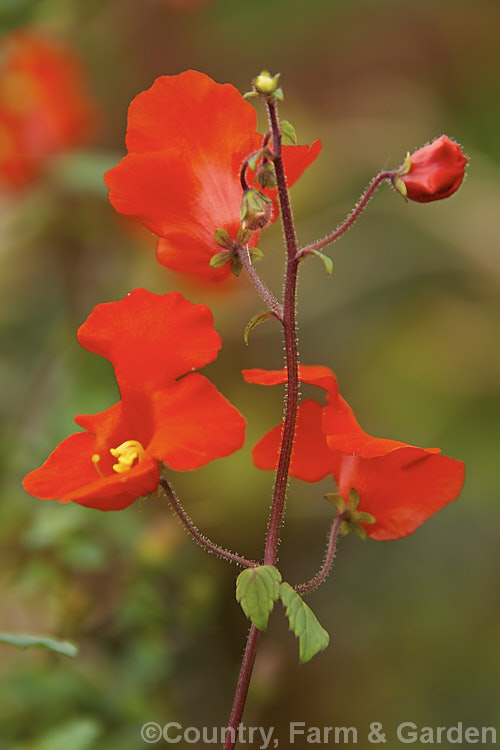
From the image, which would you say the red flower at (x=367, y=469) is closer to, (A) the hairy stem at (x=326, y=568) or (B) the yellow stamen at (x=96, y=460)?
(A) the hairy stem at (x=326, y=568)

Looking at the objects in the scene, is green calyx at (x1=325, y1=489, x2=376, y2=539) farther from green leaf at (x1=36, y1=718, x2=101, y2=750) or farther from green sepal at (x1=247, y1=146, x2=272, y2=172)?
green leaf at (x1=36, y1=718, x2=101, y2=750)

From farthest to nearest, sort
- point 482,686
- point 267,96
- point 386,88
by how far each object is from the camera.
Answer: point 386,88
point 482,686
point 267,96

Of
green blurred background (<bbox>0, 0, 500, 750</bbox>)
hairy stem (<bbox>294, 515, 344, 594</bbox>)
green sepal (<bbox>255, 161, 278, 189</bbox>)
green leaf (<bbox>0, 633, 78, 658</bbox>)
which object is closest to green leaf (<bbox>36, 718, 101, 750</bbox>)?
green blurred background (<bbox>0, 0, 500, 750</bbox>)

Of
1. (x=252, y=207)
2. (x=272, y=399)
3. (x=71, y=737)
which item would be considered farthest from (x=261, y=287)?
(x=272, y=399)

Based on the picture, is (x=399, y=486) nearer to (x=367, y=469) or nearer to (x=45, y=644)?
(x=367, y=469)

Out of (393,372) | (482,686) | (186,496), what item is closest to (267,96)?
(186,496)

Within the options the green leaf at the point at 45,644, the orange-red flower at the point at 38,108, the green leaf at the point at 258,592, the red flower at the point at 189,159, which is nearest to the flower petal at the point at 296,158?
the red flower at the point at 189,159

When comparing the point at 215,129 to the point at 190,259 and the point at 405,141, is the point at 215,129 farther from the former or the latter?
the point at 405,141
